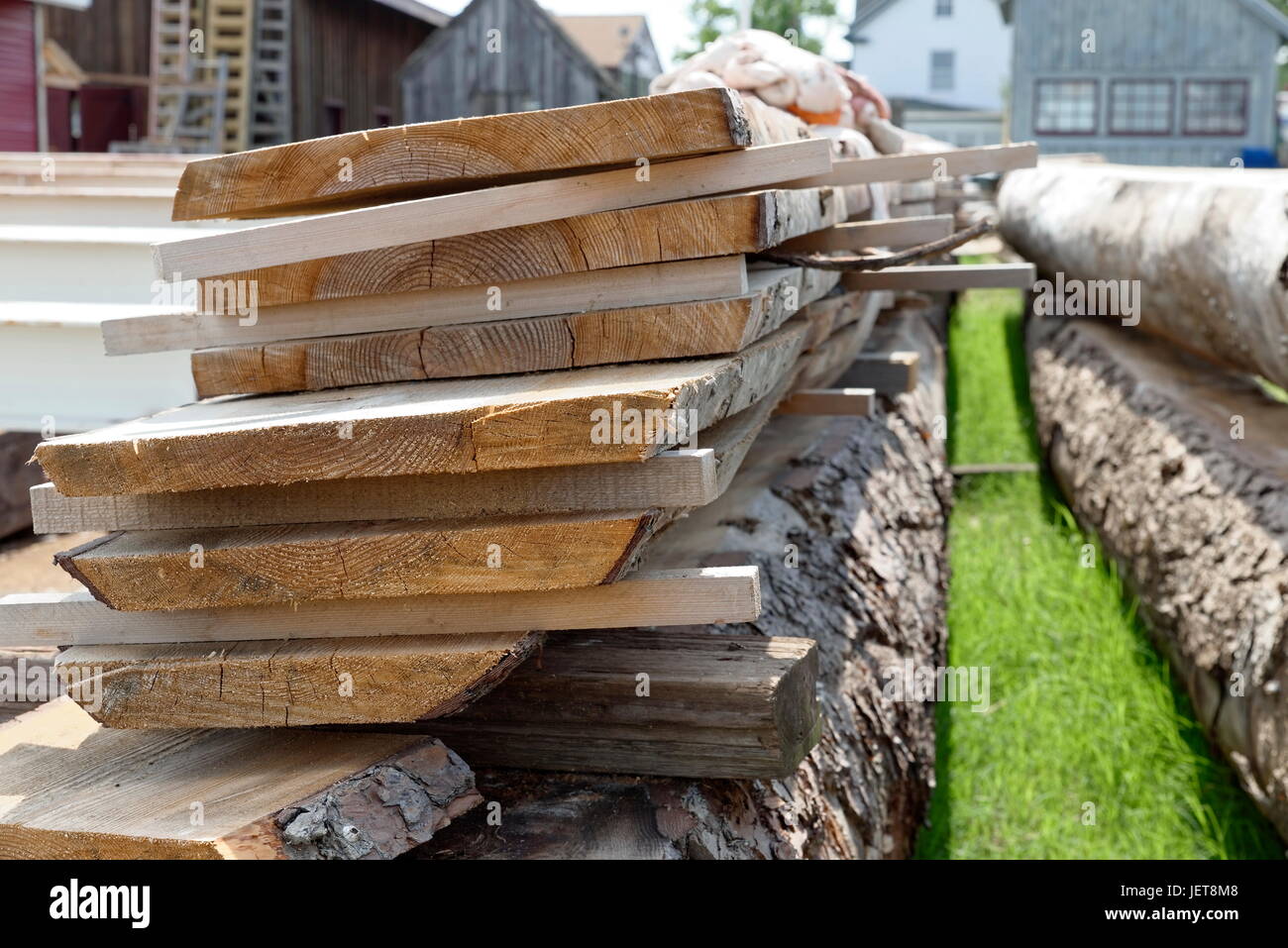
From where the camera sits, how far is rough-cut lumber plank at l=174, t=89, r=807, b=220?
2.18 meters

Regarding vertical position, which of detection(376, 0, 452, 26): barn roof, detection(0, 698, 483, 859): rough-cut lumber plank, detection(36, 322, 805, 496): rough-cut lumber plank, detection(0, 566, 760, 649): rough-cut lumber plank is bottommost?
detection(0, 698, 483, 859): rough-cut lumber plank

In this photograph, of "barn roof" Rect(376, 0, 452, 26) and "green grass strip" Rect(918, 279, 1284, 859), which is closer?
"green grass strip" Rect(918, 279, 1284, 859)

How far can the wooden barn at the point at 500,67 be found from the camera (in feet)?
61.4

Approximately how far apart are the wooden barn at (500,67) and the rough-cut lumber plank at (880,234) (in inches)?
620

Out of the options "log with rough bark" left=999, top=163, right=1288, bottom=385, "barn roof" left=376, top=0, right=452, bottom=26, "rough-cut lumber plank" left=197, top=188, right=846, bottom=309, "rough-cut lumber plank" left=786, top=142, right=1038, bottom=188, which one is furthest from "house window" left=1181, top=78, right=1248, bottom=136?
"rough-cut lumber plank" left=197, top=188, right=846, bottom=309

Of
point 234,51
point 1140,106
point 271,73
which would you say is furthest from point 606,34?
point 1140,106

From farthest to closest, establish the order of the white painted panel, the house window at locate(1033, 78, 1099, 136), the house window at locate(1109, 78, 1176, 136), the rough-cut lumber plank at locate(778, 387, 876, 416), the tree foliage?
the tree foliage < the house window at locate(1109, 78, 1176, 136) < the house window at locate(1033, 78, 1099, 136) < the white painted panel < the rough-cut lumber plank at locate(778, 387, 876, 416)

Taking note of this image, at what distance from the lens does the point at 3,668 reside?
9.25 feet

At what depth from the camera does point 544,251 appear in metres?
2.32

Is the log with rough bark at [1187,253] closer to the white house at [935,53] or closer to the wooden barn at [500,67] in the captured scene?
the wooden barn at [500,67]

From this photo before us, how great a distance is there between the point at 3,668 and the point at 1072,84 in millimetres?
23607

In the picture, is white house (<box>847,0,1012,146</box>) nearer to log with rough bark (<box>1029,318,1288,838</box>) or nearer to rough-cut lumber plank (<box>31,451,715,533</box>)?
log with rough bark (<box>1029,318,1288,838</box>)

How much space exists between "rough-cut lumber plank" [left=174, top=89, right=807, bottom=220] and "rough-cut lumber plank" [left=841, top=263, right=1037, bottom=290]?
1545 millimetres

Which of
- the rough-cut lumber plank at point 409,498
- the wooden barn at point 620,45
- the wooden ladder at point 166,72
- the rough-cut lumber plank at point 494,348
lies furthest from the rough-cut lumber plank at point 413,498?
the wooden barn at point 620,45
